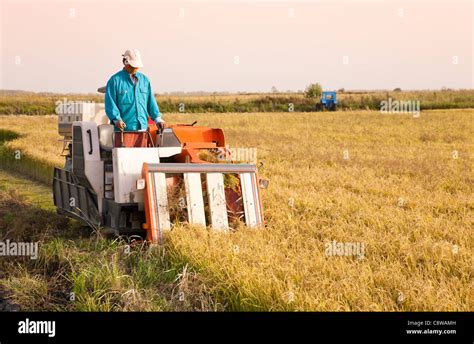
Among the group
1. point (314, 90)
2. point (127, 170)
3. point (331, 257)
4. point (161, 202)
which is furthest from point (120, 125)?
A: point (314, 90)

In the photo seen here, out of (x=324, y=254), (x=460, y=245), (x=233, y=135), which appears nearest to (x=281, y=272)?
(x=324, y=254)

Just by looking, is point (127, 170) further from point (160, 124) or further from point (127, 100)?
point (127, 100)

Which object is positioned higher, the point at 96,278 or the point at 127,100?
the point at 127,100

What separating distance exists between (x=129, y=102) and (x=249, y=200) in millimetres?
1877

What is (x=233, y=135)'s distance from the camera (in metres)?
24.6

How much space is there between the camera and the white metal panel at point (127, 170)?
7855 millimetres

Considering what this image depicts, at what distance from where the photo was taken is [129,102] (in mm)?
8461

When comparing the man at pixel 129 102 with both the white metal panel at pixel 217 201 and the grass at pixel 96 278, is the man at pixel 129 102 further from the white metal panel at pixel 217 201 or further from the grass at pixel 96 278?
the grass at pixel 96 278

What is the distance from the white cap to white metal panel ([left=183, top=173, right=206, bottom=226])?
1.54 m

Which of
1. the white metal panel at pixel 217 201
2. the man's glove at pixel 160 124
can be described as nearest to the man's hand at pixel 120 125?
the man's glove at pixel 160 124

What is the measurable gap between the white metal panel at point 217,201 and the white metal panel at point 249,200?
28cm

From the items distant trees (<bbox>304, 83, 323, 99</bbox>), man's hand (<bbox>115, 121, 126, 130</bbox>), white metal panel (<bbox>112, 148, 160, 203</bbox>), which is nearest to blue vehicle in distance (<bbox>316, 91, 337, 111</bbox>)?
distant trees (<bbox>304, 83, 323, 99</bbox>)

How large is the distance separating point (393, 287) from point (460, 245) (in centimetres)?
190

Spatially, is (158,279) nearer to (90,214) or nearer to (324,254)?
(324,254)
